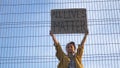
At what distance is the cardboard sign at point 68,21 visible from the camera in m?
4.48

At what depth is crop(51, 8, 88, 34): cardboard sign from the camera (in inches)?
176

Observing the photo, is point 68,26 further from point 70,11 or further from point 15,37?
point 15,37

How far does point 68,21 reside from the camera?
179 inches

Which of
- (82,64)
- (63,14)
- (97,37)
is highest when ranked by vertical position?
(63,14)

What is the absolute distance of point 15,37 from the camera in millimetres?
4730

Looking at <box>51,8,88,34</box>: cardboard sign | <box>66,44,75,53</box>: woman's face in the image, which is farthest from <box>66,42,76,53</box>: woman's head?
<box>51,8,88,34</box>: cardboard sign

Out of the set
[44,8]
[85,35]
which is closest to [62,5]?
[44,8]

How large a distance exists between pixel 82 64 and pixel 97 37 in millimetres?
561

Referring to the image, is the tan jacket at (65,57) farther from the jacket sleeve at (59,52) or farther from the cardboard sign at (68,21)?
the cardboard sign at (68,21)

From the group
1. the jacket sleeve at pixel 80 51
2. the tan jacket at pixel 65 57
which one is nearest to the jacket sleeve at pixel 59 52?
the tan jacket at pixel 65 57

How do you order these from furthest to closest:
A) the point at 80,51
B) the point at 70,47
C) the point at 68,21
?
the point at 68,21, the point at 80,51, the point at 70,47

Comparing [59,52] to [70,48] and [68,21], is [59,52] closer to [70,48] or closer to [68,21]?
[70,48]

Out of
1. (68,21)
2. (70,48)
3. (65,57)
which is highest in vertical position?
(68,21)

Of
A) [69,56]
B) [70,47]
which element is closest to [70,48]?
[70,47]
